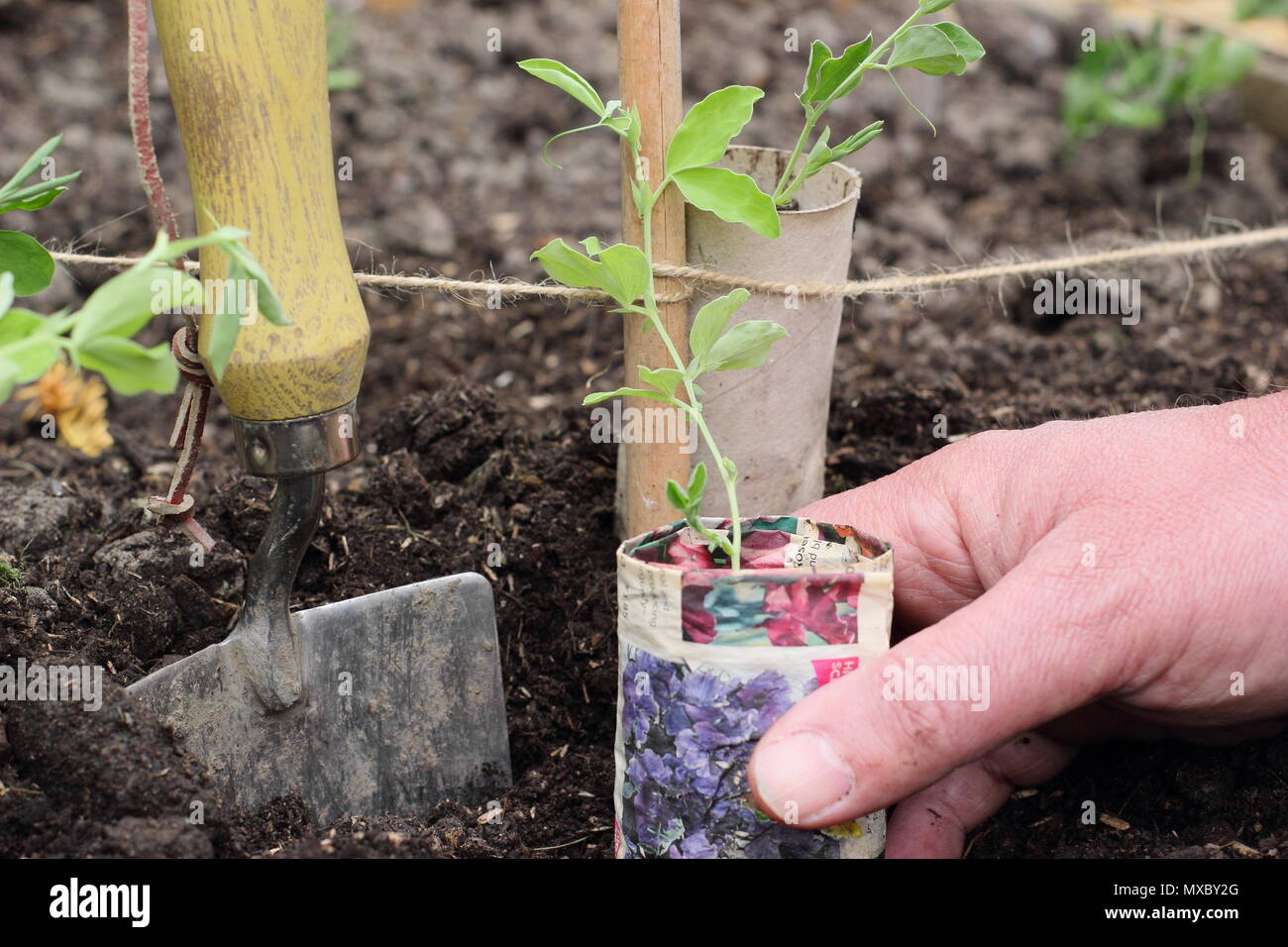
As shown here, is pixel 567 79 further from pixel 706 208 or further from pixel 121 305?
pixel 121 305

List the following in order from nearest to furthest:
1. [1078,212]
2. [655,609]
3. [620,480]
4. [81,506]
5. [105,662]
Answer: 1. [655,609]
2. [105,662]
3. [620,480]
4. [81,506]
5. [1078,212]

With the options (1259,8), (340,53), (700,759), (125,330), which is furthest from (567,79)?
(1259,8)

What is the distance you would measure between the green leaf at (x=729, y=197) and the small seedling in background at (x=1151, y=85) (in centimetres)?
203

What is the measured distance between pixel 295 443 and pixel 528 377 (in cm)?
101

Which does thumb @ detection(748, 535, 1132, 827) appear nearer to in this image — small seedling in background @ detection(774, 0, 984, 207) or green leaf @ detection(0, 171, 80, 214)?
small seedling in background @ detection(774, 0, 984, 207)

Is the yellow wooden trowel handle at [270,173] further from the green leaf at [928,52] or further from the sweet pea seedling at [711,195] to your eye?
the green leaf at [928,52]

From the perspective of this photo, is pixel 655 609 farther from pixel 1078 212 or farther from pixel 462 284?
pixel 1078 212

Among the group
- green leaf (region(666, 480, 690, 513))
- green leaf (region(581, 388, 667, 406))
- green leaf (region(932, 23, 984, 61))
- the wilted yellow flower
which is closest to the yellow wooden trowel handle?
green leaf (region(581, 388, 667, 406))

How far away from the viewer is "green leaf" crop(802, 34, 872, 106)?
1222 millimetres

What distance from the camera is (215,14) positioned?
1.04m

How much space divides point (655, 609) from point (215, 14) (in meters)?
0.60

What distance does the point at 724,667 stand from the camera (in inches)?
38.9

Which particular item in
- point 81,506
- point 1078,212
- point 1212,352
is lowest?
point 81,506
